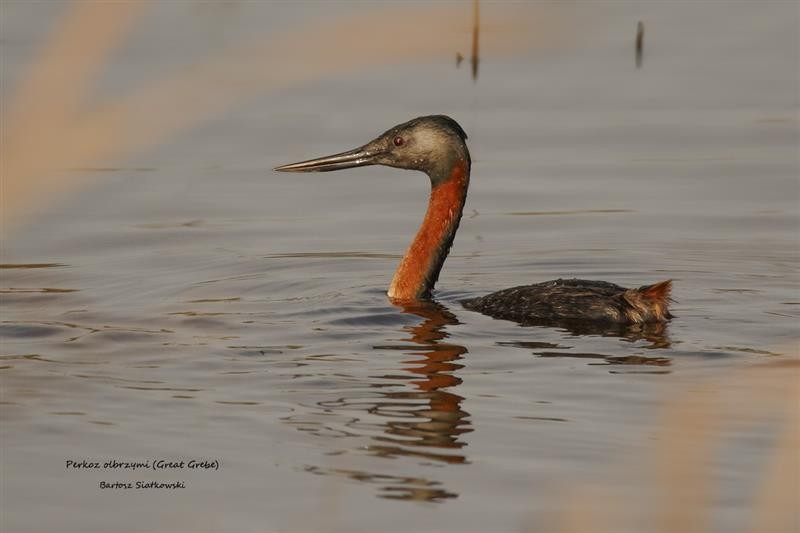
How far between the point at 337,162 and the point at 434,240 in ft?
2.64

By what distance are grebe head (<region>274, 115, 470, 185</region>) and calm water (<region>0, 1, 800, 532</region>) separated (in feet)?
2.42

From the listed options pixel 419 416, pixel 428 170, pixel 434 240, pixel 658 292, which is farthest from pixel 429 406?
pixel 428 170

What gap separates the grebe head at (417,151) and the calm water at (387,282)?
2.42ft

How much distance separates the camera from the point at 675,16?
685 inches

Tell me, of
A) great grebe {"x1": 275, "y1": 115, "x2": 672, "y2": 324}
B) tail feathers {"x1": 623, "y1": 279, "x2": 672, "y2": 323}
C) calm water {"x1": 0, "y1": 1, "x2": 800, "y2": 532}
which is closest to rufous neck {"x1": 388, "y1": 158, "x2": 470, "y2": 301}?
great grebe {"x1": 275, "y1": 115, "x2": 672, "y2": 324}

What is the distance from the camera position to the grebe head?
30.7 ft

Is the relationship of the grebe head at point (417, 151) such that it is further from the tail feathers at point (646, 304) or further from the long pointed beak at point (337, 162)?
the tail feathers at point (646, 304)

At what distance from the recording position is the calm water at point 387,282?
17.2 ft

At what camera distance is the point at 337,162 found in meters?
9.49

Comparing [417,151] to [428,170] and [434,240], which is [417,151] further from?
[434,240]

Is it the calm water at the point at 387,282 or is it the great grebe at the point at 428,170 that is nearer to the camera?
the calm water at the point at 387,282

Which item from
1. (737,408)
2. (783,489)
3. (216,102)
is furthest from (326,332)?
(216,102)

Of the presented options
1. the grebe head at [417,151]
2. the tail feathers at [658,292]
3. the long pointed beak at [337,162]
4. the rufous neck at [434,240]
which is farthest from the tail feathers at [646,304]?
the long pointed beak at [337,162]

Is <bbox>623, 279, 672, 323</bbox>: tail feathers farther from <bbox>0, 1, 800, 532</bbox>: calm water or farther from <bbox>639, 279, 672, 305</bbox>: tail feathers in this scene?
<bbox>0, 1, 800, 532</bbox>: calm water
